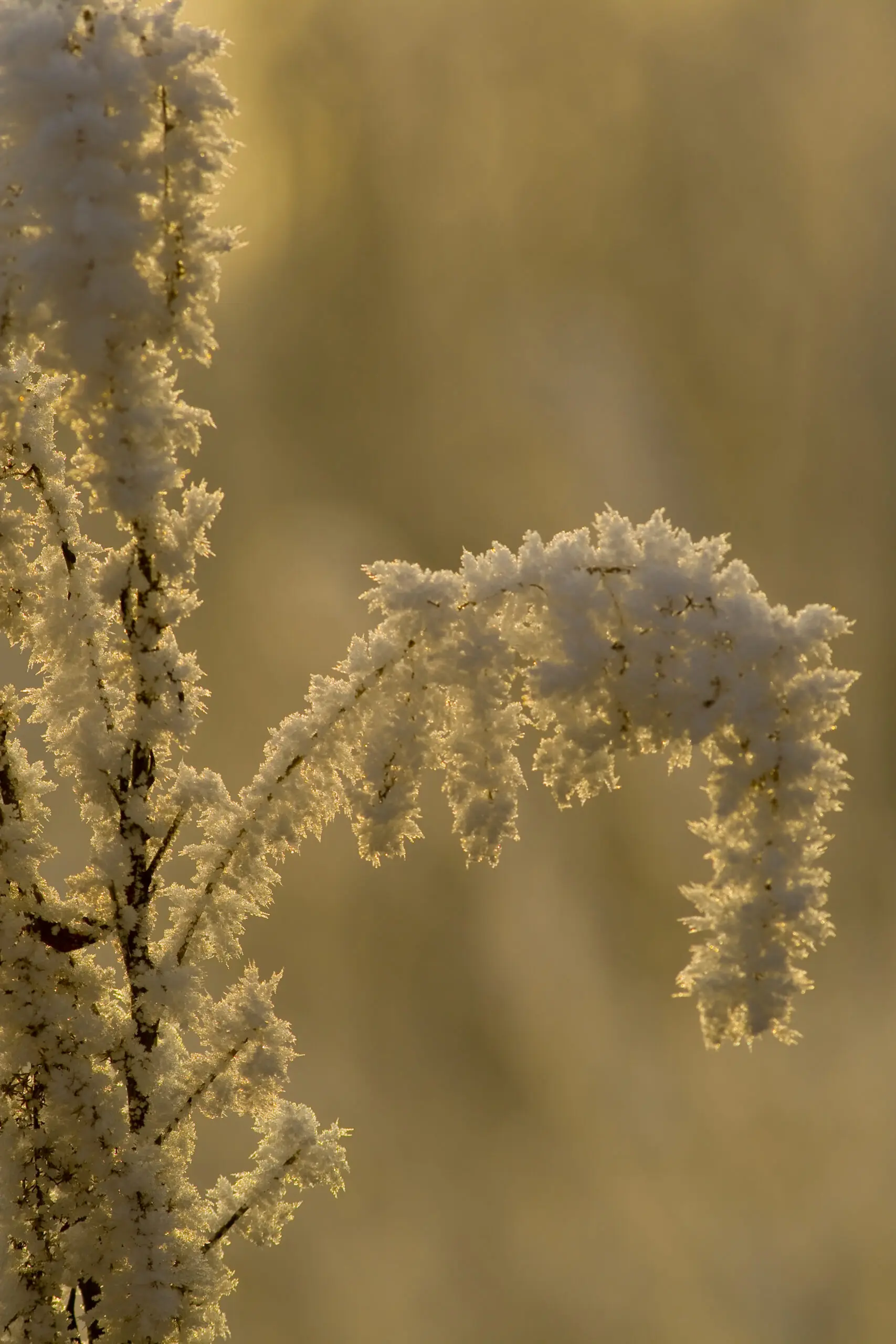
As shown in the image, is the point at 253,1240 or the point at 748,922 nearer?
the point at 748,922

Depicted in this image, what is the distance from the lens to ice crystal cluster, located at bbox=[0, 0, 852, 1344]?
172 centimetres

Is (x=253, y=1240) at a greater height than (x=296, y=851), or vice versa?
(x=296, y=851)

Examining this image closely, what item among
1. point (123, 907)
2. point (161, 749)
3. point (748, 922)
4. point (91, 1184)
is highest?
point (748, 922)

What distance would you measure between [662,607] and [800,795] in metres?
0.38

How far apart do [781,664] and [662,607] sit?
0.70ft

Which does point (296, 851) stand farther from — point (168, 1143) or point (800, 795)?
point (800, 795)

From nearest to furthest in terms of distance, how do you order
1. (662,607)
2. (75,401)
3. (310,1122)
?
1. (75,401)
2. (662,607)
3. (310,1122)

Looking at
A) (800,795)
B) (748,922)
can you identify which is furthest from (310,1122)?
(800,795)

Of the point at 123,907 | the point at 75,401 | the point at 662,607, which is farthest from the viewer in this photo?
the point at 123,907

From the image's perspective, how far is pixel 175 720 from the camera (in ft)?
6.44

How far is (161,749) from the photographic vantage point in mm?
2041

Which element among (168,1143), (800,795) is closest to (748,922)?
(800,795)

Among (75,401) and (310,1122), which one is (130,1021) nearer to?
(310,1122)

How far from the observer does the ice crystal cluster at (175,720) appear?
172 cm
